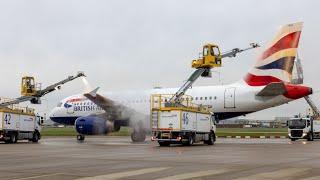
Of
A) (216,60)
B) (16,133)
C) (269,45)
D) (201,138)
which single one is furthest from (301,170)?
(16,133)

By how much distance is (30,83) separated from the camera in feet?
162

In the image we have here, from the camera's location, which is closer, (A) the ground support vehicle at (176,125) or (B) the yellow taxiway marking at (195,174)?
(B) the yellow taxiway marking at (195,174)

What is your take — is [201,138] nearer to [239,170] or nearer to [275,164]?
[275,164]

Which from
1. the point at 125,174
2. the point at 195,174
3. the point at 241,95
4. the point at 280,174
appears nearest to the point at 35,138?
the point at 241,95

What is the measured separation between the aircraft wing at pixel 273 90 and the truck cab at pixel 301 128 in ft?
39.3

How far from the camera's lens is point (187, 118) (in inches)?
1350

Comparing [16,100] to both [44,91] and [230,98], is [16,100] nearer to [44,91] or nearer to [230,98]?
[44,91]

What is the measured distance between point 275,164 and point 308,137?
34.0 m

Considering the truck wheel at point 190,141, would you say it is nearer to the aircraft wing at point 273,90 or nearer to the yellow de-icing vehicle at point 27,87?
the aircraft wing at point 273,90

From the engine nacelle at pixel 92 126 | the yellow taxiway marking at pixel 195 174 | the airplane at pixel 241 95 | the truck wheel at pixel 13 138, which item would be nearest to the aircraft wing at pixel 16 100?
the truck wheel at pixel 13 138

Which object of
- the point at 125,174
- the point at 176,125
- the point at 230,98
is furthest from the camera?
the point at 230,98

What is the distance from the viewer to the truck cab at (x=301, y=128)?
49438 mm

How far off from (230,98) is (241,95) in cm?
95

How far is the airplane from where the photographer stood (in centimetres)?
3944
